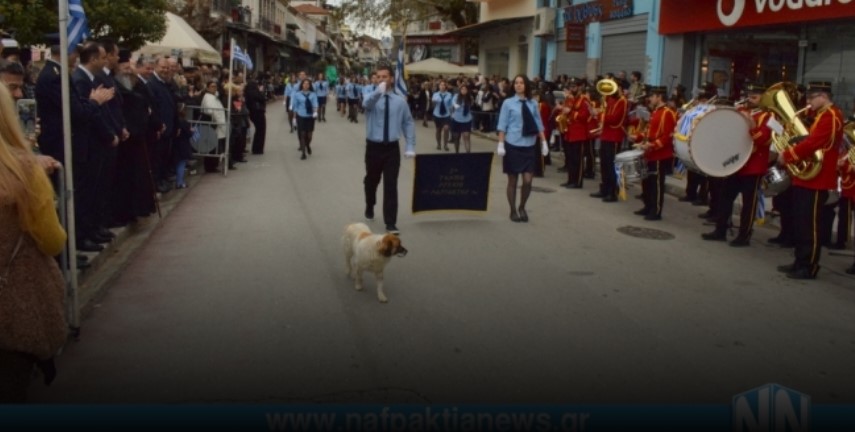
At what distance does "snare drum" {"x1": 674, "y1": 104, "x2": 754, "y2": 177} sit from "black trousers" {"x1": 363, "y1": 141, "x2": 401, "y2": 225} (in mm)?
3363

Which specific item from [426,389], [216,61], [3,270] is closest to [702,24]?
[216,61]

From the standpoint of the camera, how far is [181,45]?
73.2ft

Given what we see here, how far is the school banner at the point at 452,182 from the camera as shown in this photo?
33.9 feet

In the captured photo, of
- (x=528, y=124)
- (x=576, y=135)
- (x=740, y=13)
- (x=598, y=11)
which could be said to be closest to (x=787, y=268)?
(x=528, y=124)

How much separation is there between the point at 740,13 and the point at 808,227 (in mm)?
11422

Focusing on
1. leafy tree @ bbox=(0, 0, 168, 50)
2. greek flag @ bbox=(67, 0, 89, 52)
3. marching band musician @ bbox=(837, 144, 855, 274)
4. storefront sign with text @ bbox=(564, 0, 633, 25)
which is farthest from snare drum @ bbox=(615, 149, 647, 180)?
storefront sign with text @ bbox=(564, 0, 633, 25)

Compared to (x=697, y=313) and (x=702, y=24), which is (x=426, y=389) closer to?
(x=697, y=313)

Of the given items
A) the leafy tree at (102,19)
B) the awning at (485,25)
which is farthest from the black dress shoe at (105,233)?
the awning at (485,25)

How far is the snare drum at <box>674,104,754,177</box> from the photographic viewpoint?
918cm

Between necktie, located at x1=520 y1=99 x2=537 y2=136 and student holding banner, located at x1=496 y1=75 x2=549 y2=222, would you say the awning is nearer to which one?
student holding banner, located at x1=496 y1=75 x2=549 y2=222

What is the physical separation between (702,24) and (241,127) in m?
10.7

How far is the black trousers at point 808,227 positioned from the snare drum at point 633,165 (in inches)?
123

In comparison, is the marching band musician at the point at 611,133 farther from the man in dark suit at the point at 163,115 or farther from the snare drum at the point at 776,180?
the man in dark suit at the point at 163,115

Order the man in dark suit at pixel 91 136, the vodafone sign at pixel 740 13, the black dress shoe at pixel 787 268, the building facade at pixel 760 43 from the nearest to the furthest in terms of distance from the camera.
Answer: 1. the man in dark suit at pixel 91 136
2. the black dress shoe at pixel 787 268
3. the vodafone sign at pixel 740 13
4. the building facade at pixel 760 43
